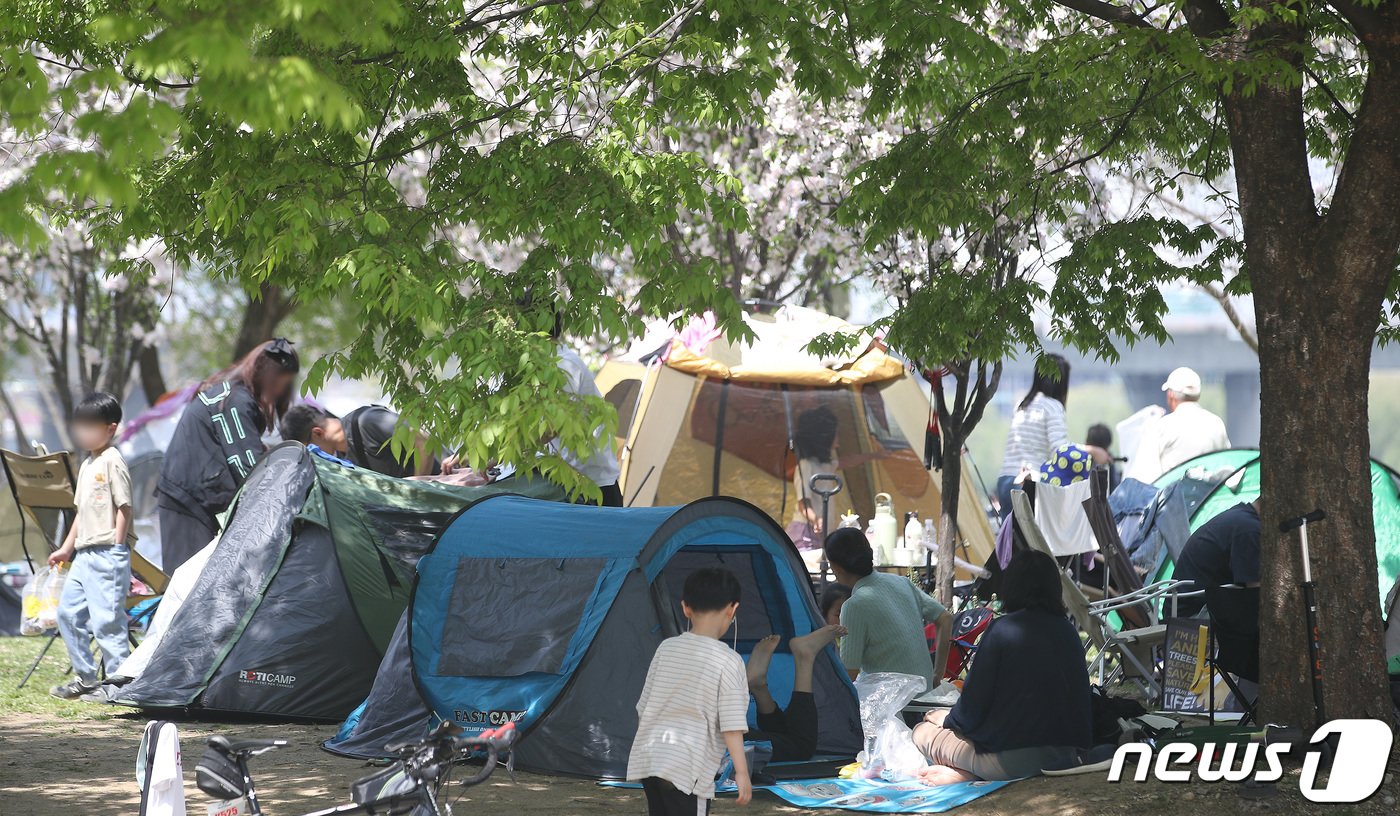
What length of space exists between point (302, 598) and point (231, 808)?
401cm

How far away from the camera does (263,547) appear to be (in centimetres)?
830

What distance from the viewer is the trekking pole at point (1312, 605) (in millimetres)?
5949

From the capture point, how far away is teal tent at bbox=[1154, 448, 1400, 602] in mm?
9219

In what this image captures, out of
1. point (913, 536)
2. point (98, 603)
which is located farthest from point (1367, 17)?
point (98, 603)

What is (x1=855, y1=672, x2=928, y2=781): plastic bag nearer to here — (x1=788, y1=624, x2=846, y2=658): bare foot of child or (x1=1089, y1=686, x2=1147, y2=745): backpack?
(x1=788, y1=624, x2=846, y2=658): bare foot of child

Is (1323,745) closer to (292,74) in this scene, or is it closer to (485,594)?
(485,594)

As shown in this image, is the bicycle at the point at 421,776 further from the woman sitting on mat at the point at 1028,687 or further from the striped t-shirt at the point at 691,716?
the woman sitting on mat at the point at 1028,687

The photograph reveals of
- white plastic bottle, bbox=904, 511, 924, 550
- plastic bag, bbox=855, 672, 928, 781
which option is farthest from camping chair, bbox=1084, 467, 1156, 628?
plastic bag, bbox=855, 672, 928, 781

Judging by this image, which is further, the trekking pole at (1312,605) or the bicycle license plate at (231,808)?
the trekking pole at (1312,605)

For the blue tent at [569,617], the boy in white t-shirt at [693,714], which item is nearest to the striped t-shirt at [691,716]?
the boy in white t-shirt at [693,714]

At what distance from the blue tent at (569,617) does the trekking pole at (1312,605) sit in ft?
6.85

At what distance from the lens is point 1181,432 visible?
38.6ft

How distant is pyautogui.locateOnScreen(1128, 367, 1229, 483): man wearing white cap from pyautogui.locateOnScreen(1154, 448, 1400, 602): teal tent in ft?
2.05

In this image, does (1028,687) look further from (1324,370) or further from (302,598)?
(302,598)
